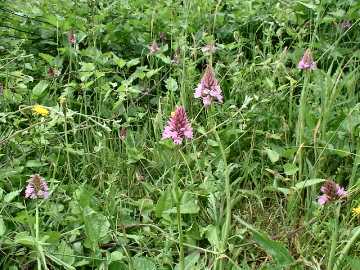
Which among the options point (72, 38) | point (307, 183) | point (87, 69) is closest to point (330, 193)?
point (307, 183)

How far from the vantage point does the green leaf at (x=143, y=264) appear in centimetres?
145

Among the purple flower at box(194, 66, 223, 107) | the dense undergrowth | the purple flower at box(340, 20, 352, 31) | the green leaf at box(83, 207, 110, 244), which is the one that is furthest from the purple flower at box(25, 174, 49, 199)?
the purple flower at box(340, 20, 352, 31)

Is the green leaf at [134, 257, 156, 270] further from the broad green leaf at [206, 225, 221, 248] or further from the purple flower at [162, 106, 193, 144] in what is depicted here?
the purple flower at [162, 106, 193, 144]

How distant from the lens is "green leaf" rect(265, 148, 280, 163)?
1.84 metres

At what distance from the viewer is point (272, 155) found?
186 cm

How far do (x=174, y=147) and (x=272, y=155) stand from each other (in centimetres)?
30

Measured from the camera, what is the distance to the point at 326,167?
1915 mm

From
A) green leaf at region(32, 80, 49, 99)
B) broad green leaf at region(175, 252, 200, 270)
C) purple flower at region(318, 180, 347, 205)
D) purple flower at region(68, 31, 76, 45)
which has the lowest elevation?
broad green leaf at region(175, 252, 200, 270)

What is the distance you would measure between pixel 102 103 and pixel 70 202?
683mm

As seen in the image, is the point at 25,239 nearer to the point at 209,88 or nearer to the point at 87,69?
the point at 209,88

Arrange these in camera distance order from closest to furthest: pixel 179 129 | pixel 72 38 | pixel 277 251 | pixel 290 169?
pixel 277 251 < pixel 179 129 < pixel 290 169 < pixel 72 38

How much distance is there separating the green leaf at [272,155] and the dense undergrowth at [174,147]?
32mm

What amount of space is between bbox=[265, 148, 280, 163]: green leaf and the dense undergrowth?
0.03 meters

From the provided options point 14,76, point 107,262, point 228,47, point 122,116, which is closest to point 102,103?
point 122,116
